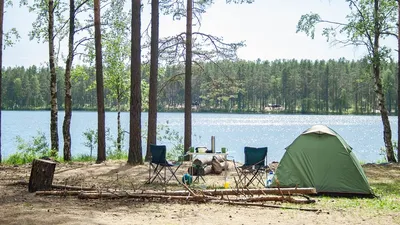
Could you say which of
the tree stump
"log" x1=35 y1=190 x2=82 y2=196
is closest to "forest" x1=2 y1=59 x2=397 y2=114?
the tree stump

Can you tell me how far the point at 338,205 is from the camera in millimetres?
6711

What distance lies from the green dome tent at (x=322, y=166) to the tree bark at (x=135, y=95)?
4.56 metres

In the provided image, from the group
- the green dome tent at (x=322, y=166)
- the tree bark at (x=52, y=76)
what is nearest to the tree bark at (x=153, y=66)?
the tree bark at (x=52, y=76)

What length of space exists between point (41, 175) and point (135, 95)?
181 inches

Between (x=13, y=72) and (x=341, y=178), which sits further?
(x=13, y=72)

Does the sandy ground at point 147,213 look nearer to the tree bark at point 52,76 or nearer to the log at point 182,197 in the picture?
the log at point 182,197

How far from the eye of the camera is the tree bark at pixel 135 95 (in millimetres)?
11672

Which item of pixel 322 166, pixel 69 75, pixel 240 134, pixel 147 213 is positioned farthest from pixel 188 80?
pixel 240 134

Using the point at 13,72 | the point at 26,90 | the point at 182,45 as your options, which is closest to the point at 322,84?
the point at 26,90

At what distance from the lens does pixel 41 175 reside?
741cm

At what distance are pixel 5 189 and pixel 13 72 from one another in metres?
78.5

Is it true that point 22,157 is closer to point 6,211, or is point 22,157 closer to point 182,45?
point 182,45

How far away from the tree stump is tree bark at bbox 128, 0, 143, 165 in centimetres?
432

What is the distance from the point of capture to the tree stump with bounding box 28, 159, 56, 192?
739 centimetres
